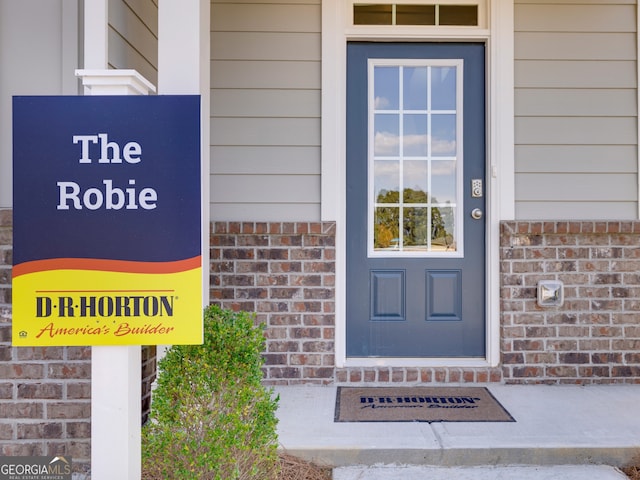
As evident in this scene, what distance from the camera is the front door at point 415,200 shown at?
10.8 ft

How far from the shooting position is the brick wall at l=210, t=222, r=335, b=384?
3211mm

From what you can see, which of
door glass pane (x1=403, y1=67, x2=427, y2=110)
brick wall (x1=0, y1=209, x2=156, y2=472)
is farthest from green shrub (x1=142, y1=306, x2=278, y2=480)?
door glass pane (x1=403, y1=67, x2=427, y2=110)

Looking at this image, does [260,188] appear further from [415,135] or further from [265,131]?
[415,135]

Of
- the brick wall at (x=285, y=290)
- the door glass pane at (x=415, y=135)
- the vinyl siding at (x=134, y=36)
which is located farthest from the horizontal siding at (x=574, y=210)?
the vinyl siding at (x=134, y=36)

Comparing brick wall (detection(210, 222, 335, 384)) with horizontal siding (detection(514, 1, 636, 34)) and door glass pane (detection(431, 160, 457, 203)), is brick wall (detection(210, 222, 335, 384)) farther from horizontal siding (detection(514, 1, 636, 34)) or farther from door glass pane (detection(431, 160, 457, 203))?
horizontal siding (detection(514, 1, 636, 34))

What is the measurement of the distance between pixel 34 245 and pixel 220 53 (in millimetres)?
2157

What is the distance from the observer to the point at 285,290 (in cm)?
323

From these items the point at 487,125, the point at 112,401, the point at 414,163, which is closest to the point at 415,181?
the point at 414,163

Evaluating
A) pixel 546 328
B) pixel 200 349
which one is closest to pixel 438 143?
pixel 546 328

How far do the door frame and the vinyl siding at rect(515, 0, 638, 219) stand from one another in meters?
0.09

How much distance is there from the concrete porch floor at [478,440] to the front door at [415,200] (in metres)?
0.71

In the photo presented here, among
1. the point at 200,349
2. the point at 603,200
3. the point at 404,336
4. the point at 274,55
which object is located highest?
the point at 274,55

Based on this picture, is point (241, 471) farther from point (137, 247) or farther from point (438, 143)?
point (438, 143)

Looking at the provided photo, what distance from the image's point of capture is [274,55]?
3238mm
